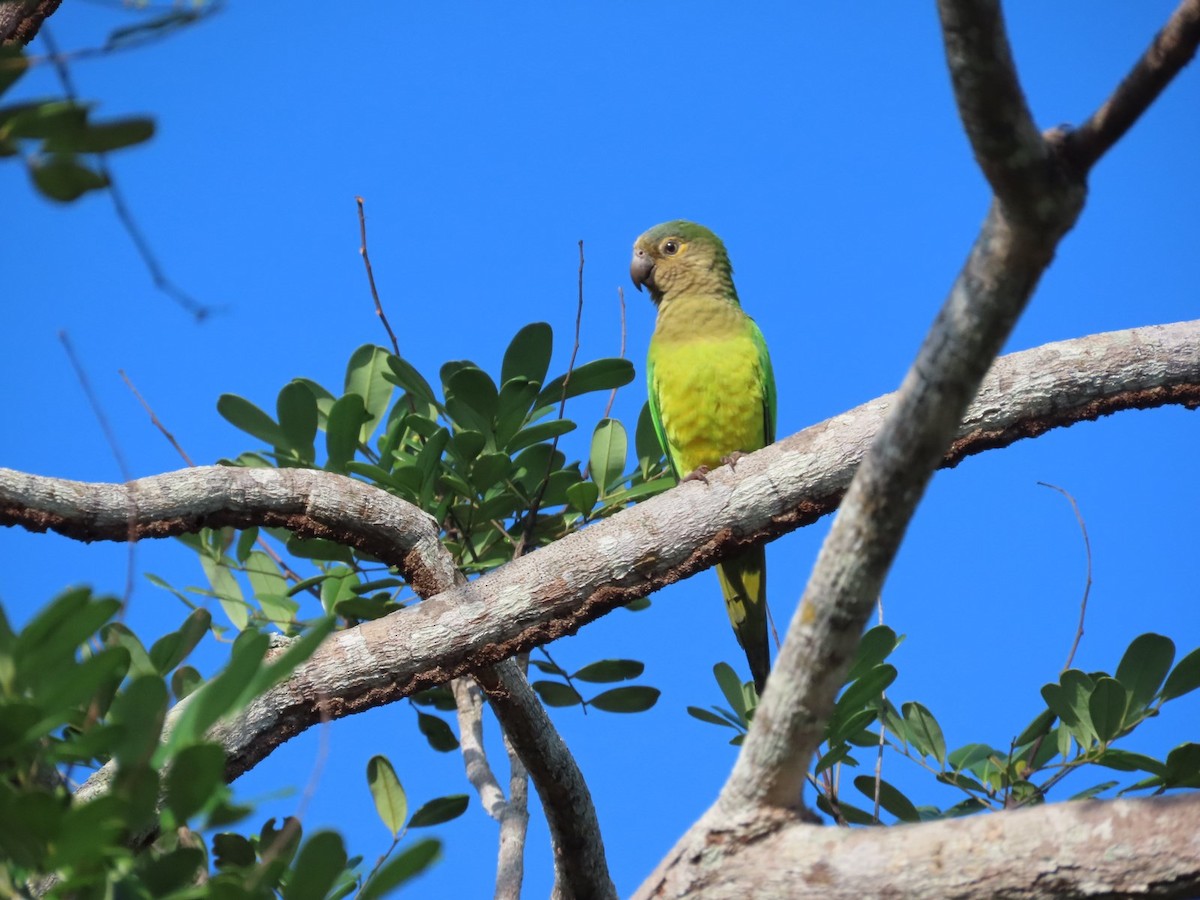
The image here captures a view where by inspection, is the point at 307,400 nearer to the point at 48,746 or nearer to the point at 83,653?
the point at 83,653

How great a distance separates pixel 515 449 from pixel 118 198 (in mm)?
1963

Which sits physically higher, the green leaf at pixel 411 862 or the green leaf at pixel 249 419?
the green leaf at pixel 249 419

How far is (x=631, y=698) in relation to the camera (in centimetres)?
361

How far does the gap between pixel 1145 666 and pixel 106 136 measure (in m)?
2.51

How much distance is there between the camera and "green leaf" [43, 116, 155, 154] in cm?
107

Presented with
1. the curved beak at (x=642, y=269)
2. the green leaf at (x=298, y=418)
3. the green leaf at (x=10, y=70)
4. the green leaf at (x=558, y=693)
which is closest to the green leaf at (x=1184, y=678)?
the green leaf at (x=558, y=693)

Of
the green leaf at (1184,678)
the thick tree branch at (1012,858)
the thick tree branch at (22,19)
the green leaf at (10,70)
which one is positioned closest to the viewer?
the green leaf at (10,70)

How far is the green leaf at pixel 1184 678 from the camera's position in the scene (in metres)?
2.61

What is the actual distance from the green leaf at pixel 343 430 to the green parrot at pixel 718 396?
1.12 m

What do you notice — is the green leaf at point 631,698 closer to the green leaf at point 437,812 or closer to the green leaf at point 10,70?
the green leaf at point 437,812

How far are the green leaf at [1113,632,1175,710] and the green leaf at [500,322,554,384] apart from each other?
1.74 m

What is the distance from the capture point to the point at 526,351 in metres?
3.30

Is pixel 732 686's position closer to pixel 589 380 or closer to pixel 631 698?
pixel 631 698

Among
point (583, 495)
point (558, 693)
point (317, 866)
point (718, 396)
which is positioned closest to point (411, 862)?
point (317, 866)
